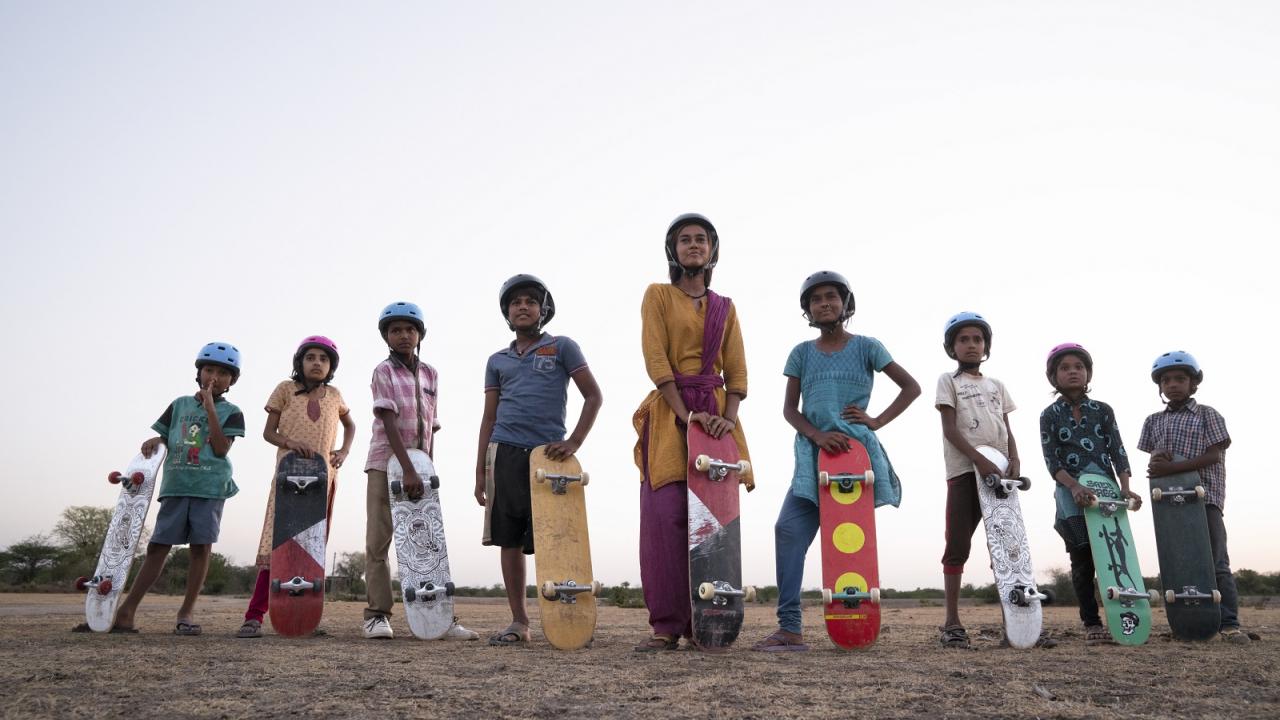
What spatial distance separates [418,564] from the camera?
229 inches

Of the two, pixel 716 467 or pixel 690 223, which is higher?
pixel 690 223

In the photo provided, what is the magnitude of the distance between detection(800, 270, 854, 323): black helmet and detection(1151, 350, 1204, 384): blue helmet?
293cm

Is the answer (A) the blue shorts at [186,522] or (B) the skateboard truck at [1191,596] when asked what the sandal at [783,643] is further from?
(A) the blue shorts at [186,522]

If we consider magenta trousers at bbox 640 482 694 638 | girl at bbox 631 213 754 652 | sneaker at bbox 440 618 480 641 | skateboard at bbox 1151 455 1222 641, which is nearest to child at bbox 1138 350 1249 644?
skateboard at bbox 1151 455 1222 641

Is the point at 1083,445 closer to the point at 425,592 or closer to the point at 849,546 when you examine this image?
the point at 849,546

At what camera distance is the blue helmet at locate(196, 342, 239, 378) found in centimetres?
654

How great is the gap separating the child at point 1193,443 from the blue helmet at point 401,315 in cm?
568

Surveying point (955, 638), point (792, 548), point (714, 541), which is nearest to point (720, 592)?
point (714, 541)

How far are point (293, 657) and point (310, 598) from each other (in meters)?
1.59

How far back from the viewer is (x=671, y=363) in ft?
17.0

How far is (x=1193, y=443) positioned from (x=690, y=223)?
437cm

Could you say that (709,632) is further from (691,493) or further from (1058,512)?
(1058,512)

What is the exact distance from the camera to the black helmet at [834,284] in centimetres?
562

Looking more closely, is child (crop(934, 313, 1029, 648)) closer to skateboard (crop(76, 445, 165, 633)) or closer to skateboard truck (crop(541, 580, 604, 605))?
skateboard truck (crop(541, 580, 604, 605))
